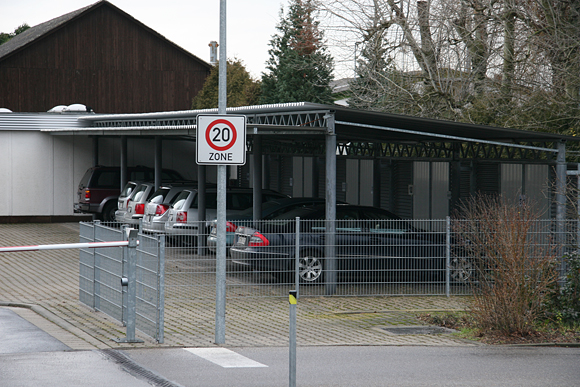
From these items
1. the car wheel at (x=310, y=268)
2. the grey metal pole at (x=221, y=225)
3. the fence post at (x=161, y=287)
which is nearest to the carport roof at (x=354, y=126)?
the car wheel at (x=310, y=268)

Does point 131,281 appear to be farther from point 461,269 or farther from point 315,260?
point 461,269

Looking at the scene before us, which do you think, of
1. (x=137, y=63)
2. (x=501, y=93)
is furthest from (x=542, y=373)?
(x=137, y=63)

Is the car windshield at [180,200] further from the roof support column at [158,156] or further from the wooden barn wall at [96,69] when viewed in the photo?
the wooden barn wall at [96,69]

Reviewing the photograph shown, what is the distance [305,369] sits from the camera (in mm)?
7949

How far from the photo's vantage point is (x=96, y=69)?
41969 mm

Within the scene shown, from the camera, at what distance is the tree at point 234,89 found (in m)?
42.6

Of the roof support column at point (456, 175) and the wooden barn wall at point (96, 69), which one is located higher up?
the wooden barn wall at point (96, 69)

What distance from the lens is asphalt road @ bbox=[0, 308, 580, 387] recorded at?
288 inches

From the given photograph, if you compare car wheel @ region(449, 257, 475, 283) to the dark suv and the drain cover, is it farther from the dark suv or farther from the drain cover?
the dark suv

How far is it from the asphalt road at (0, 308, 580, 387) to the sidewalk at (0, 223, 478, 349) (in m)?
0.46

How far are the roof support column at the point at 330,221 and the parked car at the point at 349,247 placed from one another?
67mm

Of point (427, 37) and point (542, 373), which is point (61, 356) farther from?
point (427, 37)

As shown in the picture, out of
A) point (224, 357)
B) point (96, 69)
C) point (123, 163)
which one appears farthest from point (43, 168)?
point (224, 357)

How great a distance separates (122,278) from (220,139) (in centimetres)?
213
